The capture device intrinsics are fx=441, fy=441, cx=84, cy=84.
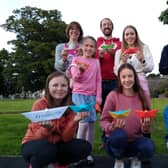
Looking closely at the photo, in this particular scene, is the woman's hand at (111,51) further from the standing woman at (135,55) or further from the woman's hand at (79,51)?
the woman's hand at (79,51)

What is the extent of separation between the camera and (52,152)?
452cm

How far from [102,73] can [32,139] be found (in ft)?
6.77

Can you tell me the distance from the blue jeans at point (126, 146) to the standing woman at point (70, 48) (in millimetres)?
1833

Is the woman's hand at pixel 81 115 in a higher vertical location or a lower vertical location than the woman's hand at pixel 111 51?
lower

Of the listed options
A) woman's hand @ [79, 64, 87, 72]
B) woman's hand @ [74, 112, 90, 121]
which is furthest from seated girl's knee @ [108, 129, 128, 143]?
woman's hand @ [79, 64, 87, 72]

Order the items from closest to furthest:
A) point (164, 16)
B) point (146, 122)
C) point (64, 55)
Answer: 1. point (146, 122)
2. point (64, 55)
3. point (164, 16)

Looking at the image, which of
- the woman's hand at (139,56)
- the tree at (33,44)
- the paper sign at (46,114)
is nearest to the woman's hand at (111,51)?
the woman's hand at (139,56)

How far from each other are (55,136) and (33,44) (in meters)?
50.1

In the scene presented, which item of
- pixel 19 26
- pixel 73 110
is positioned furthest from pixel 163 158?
pixel 19 26

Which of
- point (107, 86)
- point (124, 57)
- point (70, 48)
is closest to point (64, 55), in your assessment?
point (70, 48)

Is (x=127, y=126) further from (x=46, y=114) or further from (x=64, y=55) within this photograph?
(x=64, y=55)

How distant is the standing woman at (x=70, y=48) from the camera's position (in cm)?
629

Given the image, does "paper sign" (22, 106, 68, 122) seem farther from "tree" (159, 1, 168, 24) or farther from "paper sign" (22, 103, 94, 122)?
"tree" (159, 1, 168, 24)

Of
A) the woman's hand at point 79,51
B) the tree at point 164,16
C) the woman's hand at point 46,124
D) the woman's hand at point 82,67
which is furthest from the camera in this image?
the tree at point 164,16
